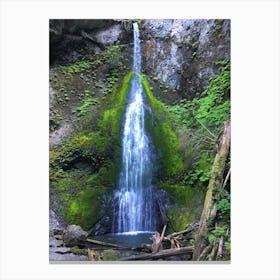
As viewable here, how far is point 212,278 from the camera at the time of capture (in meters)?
4.13

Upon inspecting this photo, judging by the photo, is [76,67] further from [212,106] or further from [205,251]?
[205,251]

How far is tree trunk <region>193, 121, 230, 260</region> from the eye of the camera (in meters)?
4.22

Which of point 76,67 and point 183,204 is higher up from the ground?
point 76,67

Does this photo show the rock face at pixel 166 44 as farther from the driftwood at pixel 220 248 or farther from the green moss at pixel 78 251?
the green moss at pixel 78 251

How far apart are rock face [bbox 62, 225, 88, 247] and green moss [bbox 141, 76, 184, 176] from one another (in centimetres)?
99

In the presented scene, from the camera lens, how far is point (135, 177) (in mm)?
4383

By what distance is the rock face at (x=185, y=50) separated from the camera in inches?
171

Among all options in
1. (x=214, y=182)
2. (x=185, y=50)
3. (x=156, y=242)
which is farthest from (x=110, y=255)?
(x=185, y=50)

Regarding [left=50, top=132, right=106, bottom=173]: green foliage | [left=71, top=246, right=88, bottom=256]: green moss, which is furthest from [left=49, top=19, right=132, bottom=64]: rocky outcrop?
[left=71, top=246, right=88, bottom=256]: green moss
